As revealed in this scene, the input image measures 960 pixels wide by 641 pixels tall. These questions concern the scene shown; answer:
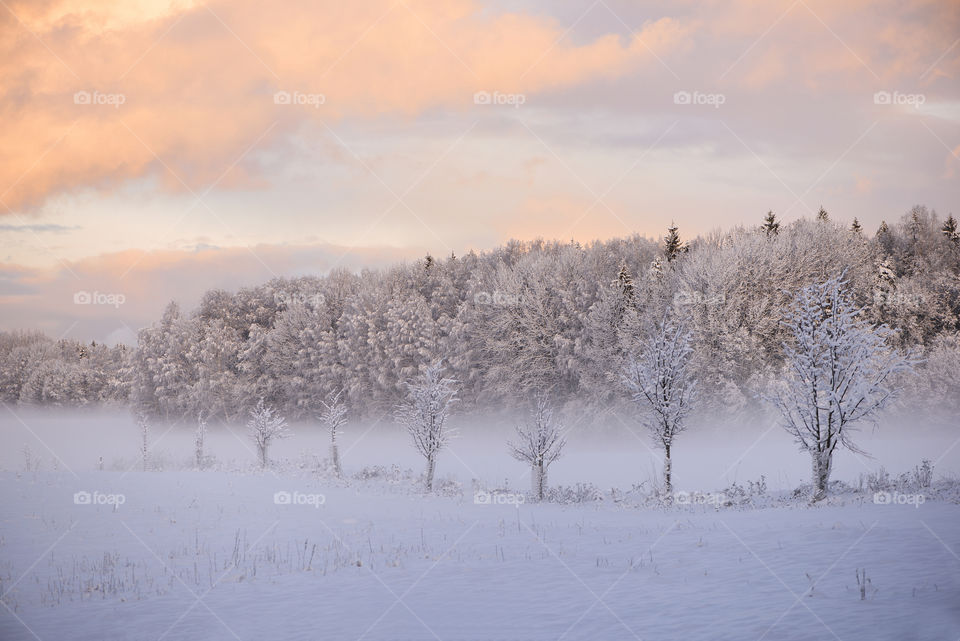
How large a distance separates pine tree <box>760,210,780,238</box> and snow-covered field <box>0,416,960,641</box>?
33.3m

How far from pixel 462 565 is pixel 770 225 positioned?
1944 inches

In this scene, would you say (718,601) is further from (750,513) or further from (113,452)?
(113,452)

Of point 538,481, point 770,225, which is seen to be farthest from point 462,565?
point 770,225

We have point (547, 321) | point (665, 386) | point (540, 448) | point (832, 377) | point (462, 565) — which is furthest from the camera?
point (547, 321)

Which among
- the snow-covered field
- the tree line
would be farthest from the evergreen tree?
the snow-covered field

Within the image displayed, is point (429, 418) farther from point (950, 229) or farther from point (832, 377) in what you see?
point (950, 229)

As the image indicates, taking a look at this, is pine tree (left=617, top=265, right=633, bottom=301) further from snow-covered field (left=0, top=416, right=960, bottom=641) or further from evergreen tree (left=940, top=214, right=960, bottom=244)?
snow-covered field (left=0, top=416, right=960, bottom=641)

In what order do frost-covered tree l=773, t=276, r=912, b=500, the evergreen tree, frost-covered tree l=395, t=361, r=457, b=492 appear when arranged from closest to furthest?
frost-covered tree l=773, t=276, r=912, b=500 → frost-covered tree l=395, t=361, r=457, b=492 → the evergreen tree

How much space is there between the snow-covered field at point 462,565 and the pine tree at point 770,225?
33.3m

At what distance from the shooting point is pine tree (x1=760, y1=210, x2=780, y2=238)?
52.9 m

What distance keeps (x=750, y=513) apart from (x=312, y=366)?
1973 inches

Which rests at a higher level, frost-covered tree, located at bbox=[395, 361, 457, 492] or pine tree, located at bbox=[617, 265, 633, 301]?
pine tree, located at bbox=[617, 265, 633, 301]

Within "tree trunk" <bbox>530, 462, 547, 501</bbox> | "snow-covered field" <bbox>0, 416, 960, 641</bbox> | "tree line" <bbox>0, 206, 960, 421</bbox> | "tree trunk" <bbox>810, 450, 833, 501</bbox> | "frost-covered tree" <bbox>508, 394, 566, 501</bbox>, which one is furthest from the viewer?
"tree line" <bbox>0, 206, 960, 421</bbox>

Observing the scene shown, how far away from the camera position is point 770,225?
184 feet
